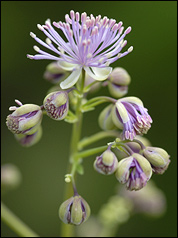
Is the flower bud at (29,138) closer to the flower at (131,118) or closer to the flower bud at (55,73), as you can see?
the flower bud at (55,73)

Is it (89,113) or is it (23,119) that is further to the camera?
(89,113)

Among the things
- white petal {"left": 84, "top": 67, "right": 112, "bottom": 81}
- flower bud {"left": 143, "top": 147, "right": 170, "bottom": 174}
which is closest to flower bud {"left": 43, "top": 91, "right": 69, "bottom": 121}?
white petal {"left": 84, "top": 67, "right": 112, "bottom": 81}

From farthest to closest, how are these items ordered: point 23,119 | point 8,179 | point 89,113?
point 89,113 < point 8,179 < point 23,119

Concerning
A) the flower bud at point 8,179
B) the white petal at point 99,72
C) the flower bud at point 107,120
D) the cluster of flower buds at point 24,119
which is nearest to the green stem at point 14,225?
the flower bud at point 8,179

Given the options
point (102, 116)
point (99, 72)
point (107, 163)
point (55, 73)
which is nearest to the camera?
point (107, 163)

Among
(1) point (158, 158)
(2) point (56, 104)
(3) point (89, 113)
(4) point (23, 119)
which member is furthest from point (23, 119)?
(3) point (89, 113)

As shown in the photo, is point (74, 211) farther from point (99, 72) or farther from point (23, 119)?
point (99, 72)
